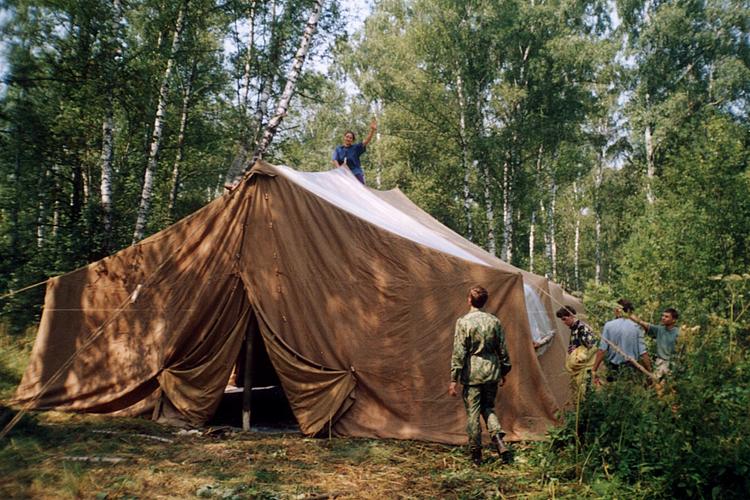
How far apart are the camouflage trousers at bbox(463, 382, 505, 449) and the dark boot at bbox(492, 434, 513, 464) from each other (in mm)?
45

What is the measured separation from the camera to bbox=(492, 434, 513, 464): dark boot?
4.95 meters

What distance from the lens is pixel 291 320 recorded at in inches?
247

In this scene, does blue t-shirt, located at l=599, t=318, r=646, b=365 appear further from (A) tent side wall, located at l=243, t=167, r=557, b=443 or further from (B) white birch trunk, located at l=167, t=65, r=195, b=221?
(B) white birch trunk, located at l=167, t=65, r=195, b=221

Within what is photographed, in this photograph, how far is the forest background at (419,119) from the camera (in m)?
8.84

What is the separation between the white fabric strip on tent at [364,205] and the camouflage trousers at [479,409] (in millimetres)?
1555

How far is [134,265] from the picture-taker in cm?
683

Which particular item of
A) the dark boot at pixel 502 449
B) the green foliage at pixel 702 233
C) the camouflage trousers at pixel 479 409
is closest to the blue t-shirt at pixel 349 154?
the camouflage trousers at pixel 479 409

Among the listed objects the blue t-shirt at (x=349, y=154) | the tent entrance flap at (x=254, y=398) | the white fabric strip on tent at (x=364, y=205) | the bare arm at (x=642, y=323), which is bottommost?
the tent entrance flap at (x=254, y=398)

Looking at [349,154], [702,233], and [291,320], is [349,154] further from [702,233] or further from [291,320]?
[702,233]

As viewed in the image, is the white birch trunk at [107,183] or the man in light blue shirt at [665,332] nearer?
the man in light blue shirt at [665,332]

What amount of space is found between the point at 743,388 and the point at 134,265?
6505mm

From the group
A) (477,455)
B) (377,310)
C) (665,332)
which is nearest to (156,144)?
(377,310)

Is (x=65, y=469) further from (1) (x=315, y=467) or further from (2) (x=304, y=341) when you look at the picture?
(2) (x=304, y=341)

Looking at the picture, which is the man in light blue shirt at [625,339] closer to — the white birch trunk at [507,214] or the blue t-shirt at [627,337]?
the blue t-shirt at [627,337]
